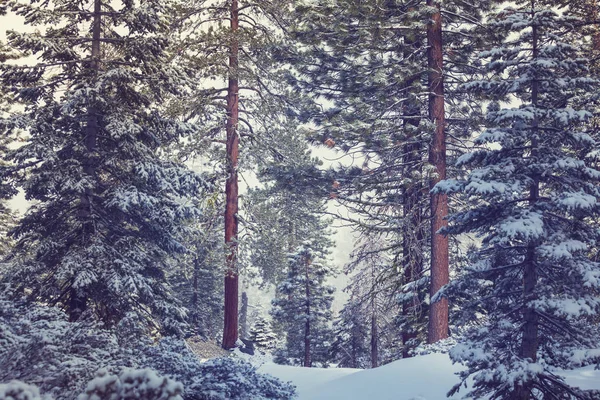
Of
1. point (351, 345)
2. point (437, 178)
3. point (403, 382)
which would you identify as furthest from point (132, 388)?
point (351, 345)

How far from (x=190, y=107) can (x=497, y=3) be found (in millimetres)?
9396

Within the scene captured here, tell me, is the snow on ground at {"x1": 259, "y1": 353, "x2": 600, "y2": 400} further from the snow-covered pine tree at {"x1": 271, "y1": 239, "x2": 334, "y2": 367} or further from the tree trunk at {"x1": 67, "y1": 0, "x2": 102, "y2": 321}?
the snow-covered pine tree at {"x1": 271, "y1": 239, "x2": 334, "y2": 367}

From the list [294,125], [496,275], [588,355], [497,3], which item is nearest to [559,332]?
[588,355]

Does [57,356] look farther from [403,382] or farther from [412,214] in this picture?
[412,214]

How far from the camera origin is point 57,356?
16.4 ft

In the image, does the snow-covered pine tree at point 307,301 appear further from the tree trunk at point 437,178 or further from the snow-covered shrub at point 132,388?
the snow-covered shrub at point 132,388

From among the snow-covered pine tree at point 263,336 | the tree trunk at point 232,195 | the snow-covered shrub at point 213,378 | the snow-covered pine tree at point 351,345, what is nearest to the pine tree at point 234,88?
the tree trunk at point 232,195

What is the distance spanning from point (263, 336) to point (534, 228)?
105 feet

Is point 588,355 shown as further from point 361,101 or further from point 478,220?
point 361,101

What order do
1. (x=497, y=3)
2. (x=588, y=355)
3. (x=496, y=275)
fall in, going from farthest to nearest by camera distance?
(x=497, y=3), (x=496, y=275), (x=588, y=355)

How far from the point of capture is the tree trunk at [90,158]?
10172 millimetres

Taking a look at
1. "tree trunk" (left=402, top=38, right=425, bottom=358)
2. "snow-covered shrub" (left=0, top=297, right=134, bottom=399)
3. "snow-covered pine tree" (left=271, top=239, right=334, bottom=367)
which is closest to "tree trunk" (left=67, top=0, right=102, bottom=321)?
"snow-covered shrub" (left=0, top=297, right=134, bottom=399)

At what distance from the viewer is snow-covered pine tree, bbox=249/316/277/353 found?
112 ft

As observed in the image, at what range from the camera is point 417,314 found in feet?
44.3
